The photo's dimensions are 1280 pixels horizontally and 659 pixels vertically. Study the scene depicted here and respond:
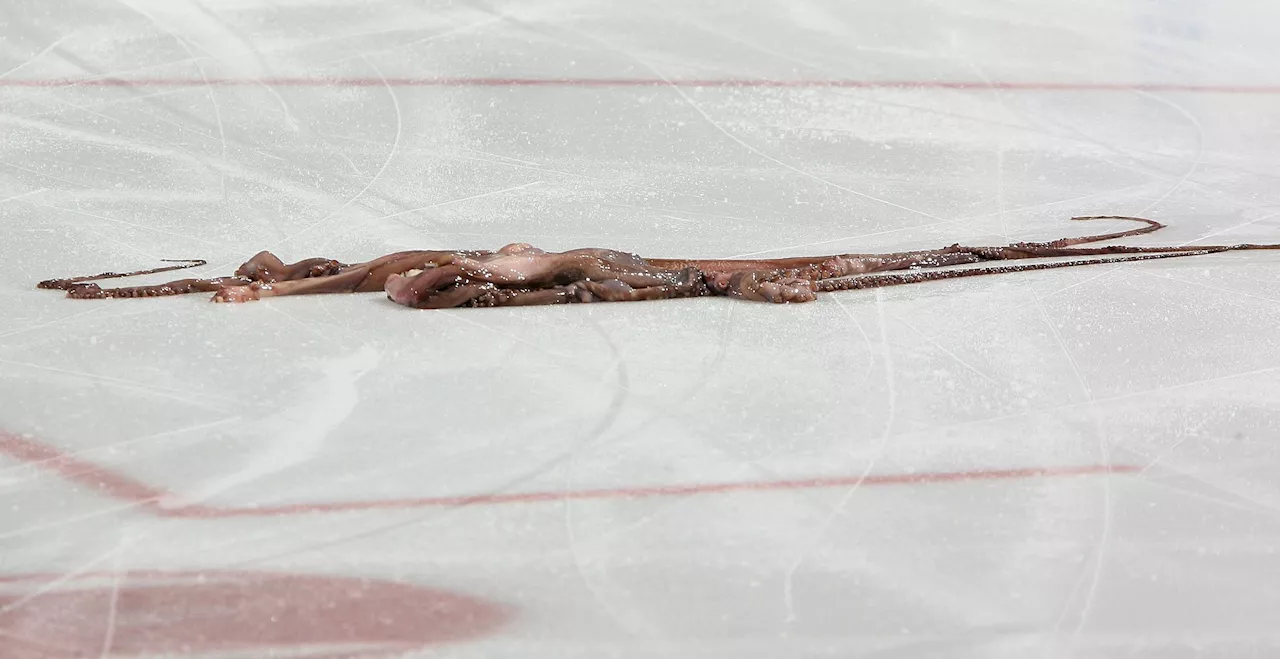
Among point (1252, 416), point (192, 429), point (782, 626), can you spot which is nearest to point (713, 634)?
point (782, 626)

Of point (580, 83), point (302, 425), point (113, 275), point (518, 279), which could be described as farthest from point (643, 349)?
point (580, 83)

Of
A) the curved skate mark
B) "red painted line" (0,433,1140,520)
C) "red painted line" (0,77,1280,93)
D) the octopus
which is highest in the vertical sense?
"red painted line" (0,77,1280,93)

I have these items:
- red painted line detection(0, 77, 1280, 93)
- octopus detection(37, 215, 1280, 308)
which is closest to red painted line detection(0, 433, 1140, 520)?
octopus detection(37, 215, 1280, 308)

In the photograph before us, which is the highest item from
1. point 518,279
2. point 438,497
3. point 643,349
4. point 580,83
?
point 580,83

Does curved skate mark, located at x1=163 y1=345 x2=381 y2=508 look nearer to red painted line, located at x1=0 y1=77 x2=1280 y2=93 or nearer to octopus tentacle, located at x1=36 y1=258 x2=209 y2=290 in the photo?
octopus tentacle, located at x1=36 y1=258 x2=209 y2=290

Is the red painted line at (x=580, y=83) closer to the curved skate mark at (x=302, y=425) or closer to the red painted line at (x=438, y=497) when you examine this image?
the curved skate mark at (x=302, y=425)

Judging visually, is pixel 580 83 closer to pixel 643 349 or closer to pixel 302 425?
pixel 643 349
